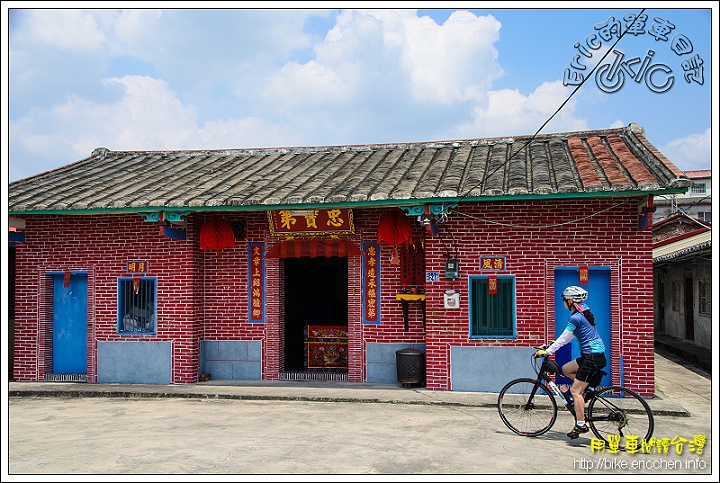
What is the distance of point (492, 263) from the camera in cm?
1073

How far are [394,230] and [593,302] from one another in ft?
11.5

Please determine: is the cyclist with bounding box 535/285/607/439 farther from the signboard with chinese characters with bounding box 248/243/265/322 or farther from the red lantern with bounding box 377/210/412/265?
the signboard with chinese characters with bounding box 248/243/265/322

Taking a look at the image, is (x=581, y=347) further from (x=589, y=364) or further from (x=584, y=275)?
(x=584, y=275)

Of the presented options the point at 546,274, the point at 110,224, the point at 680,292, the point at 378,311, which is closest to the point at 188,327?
the point at 110,224

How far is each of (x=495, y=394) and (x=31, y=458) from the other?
6.77 metres

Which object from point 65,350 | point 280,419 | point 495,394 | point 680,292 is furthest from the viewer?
point 680,292

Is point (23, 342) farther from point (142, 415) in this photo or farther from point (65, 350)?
point (142, 415)

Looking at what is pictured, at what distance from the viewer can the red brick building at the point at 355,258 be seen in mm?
10344

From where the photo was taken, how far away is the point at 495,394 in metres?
10.5

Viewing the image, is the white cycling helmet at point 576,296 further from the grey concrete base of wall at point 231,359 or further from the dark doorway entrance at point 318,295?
the dark doorway entrance at point 318,295

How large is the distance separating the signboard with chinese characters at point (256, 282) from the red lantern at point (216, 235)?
47cm

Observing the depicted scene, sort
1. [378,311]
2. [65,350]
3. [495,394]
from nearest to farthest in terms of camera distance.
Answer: [495,394], [378,311], [65,350]

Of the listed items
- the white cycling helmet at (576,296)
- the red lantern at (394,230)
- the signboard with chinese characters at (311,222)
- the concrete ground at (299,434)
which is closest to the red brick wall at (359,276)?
the signboard with chinese characters at (311,222)

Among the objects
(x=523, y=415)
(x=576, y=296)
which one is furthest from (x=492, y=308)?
(x=576, y=296)
